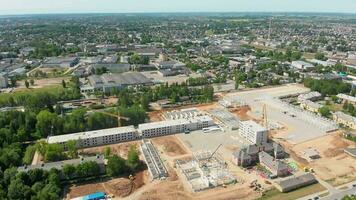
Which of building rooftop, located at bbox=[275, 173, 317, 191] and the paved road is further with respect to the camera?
building rooftop, located at bbox=[275, 173, 317, 191]

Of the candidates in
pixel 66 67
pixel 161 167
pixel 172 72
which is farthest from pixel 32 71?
pixel 161 167

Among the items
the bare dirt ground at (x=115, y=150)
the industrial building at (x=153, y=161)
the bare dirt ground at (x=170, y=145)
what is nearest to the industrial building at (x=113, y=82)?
the bare dirt ground at (x=115, y=150)

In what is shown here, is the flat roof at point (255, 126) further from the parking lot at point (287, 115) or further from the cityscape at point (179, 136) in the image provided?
the parking lot at point (287, 115)

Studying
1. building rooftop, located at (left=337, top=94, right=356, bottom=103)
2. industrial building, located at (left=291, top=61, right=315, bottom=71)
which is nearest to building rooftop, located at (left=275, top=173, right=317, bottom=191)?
building rooftop, located at (left=337, top=94, right=356, bottom=103)

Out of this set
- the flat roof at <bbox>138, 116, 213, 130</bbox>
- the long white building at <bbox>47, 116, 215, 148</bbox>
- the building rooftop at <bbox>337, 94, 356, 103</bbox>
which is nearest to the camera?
the long white building at <bbox>47, 116, 215, 148</bbox>

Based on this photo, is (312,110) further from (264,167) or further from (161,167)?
(161,167)

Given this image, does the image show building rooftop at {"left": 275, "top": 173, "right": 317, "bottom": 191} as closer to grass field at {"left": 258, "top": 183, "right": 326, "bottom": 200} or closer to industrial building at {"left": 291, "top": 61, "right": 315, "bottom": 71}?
grass field at {"left": 258, "top": 183, "right": 326, "bottom": 200}

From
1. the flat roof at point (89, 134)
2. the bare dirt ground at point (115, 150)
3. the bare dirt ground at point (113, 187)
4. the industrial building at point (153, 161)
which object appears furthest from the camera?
the flat roof at point (89, 134)
